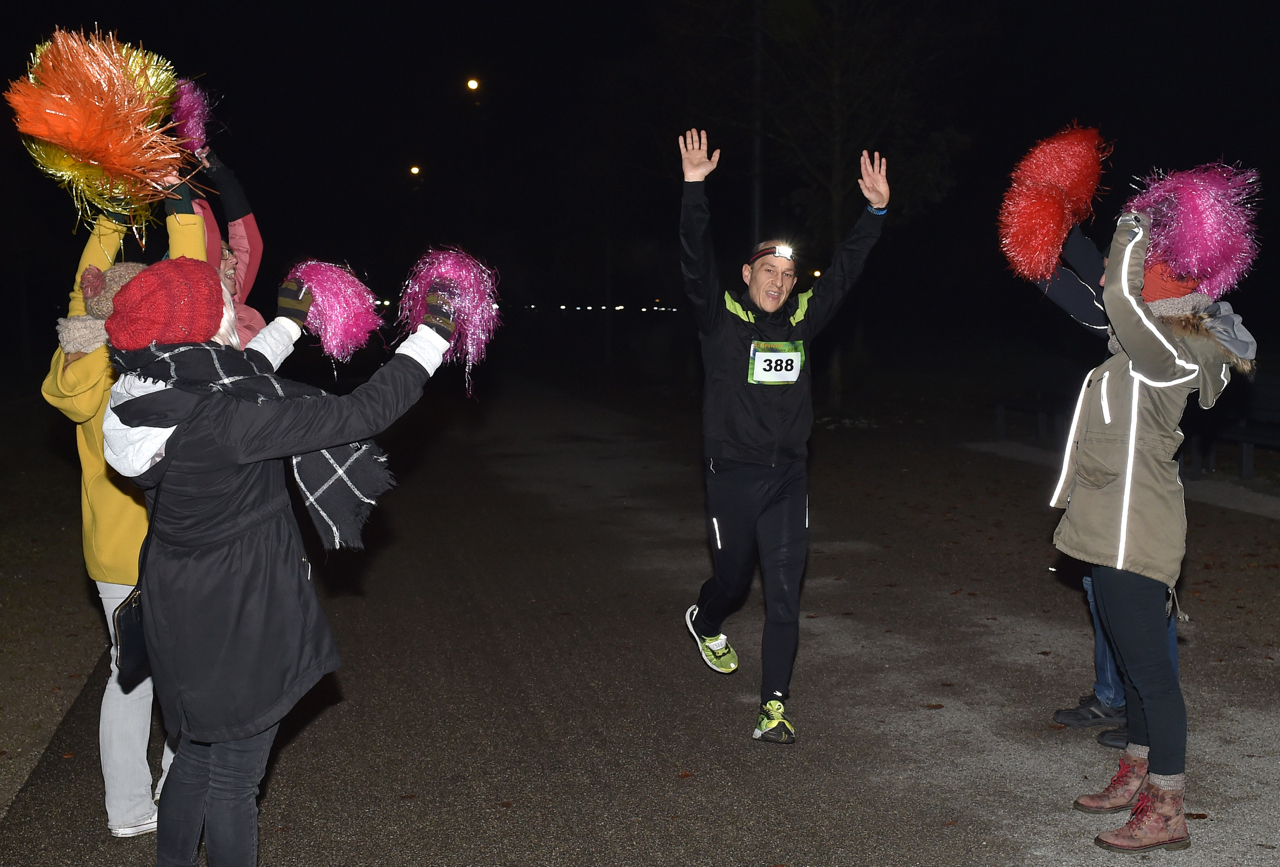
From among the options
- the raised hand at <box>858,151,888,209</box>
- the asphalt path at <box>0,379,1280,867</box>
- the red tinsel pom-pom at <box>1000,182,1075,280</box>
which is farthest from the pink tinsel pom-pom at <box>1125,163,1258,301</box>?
the asphalt path at <box>0,379,1280,867</box>

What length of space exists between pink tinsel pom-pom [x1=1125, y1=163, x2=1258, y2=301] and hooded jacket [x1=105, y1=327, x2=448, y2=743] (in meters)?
2.42

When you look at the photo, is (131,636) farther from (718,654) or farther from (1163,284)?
(1163,284)

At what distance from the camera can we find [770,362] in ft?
16.1

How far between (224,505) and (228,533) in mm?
80

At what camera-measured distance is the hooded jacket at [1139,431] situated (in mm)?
3650

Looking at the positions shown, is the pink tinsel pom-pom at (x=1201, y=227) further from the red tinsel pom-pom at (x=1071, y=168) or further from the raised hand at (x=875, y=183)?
the raised hand at (x=875, y=183)

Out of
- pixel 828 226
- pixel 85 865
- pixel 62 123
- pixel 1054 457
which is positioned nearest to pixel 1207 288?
pixel 62 123

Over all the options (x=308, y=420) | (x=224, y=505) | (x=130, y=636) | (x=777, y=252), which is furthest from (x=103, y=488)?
(x=777, y=252)

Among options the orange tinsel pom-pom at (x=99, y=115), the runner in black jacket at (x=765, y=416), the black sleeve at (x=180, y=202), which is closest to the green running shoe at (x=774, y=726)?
the runner in black jacket at (x=765, y=416)

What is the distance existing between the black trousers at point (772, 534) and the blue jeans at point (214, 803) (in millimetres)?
2335

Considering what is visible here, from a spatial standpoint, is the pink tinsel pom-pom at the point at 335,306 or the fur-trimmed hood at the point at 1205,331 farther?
the fur-trimmed hood at the point at 1205,331

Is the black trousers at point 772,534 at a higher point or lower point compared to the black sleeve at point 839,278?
lower

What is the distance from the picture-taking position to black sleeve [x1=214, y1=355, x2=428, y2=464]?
9.56ft

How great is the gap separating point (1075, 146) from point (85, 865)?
4372 millimetres
